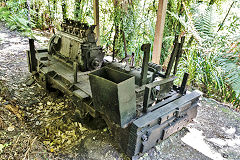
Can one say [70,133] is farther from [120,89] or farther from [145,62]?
[145,62]

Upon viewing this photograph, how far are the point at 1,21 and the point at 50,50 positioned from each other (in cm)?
723

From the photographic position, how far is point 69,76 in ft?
13.0

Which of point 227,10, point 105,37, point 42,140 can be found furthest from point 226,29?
point 42,140

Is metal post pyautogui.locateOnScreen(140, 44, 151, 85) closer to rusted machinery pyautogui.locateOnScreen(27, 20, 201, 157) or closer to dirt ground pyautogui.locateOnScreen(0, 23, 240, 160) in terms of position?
rusted machinery pyautogui.locateOnScreen(27, 20, 201, 157)

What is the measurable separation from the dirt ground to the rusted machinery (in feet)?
0.93

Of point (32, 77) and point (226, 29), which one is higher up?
point (226, 29)

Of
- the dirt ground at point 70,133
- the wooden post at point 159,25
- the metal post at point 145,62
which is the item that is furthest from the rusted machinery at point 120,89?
Result: the wooden post at point 159,25

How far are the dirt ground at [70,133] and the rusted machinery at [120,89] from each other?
28 cm

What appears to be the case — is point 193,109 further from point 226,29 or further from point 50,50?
point 50,50

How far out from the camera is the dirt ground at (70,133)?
294 centimetres

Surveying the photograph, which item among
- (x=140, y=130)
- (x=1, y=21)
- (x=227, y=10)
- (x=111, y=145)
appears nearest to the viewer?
(x=140, y=130)

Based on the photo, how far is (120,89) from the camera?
2268 millimetres

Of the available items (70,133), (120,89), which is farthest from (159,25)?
(70,133)

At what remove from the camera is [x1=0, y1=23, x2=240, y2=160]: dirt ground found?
2936 millimetres
